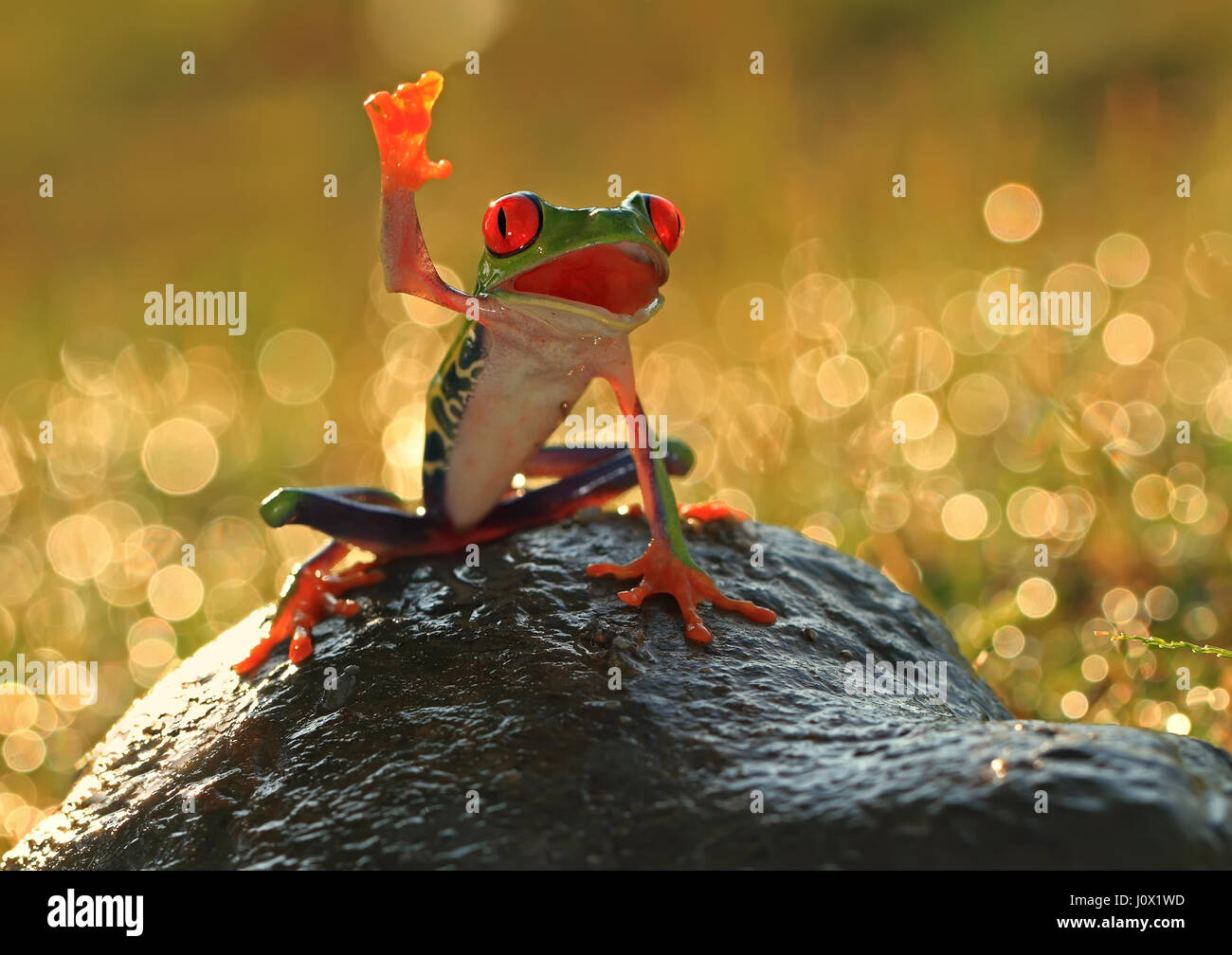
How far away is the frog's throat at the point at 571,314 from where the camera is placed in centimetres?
330

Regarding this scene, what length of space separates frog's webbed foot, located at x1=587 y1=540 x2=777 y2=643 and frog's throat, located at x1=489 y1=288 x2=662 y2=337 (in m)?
0.70

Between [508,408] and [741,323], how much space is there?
4.51m

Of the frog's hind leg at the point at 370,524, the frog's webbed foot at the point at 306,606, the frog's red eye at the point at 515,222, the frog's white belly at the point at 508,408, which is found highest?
the frog's red eye at the point at 515,222

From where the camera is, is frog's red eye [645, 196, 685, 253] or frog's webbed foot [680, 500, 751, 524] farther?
frog's webbed foot [680, 500, 751, 524]

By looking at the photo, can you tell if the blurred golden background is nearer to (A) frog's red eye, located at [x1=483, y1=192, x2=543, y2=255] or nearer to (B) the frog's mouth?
(B) the frog's mouth

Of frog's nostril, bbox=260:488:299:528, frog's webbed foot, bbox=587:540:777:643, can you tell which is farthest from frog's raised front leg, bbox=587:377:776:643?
frog's nostril, bbox=260:488:299:528

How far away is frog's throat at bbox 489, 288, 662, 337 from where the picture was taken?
10.8 ft

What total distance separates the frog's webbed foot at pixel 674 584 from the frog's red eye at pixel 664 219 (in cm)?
97

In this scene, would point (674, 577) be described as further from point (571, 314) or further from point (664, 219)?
point (664, 219)

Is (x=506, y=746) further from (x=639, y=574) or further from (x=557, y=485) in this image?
(x=557, y=485)

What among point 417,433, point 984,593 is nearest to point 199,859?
point 984,593

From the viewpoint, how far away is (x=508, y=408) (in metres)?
3.94

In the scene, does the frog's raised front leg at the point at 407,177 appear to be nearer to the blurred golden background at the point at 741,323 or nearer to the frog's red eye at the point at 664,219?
the frog's red eye at the point at 664,219

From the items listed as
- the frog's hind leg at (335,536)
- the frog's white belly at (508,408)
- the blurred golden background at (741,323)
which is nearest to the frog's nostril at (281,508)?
the frog's hind leg at (335,536)
